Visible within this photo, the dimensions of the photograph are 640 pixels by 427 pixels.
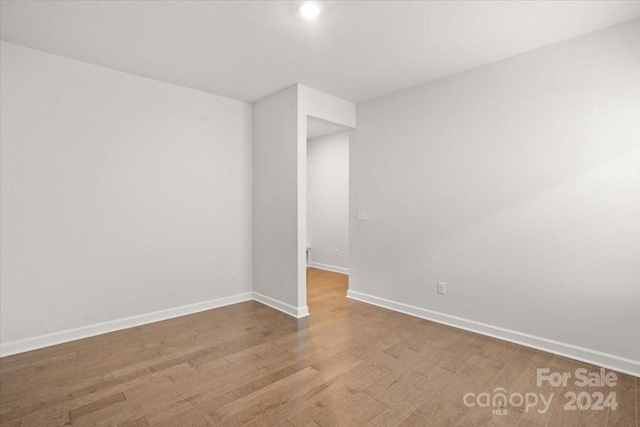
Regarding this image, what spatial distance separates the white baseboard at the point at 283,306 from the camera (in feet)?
11.8

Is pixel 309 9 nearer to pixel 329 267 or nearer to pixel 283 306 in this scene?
pixel 283 306

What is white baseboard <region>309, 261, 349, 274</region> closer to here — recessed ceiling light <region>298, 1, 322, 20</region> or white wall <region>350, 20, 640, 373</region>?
white wall <region>350, 20, 640, 373</region>

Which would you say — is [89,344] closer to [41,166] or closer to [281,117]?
[41,166]

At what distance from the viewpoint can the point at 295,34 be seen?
8.36ft

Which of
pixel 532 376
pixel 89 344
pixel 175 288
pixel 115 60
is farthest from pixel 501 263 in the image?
pixel 115 60

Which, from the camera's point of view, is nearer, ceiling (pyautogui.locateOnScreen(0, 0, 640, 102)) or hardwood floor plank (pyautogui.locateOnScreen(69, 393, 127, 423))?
hardwood floor plank (pyautogui.locateOnScreen(69, 393, 127, 423))

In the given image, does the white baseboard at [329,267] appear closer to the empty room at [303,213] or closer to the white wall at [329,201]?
the white wall at [329,201]

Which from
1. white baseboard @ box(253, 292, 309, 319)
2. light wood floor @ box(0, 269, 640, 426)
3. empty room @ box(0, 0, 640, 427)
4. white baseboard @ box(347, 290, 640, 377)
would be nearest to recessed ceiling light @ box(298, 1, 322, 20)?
empty room @ box(0, 0, 640, 427)

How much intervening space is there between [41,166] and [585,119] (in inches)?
182

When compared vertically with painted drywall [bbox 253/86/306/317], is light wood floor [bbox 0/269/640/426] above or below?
below

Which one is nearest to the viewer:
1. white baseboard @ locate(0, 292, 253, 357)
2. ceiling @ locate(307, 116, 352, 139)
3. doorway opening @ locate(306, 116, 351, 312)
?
white baseboard @ locate(0, 292, 253, 357)

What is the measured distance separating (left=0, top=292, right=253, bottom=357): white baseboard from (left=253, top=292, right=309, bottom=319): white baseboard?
0.23 m

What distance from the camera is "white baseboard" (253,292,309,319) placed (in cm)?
359

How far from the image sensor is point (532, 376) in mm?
2334
